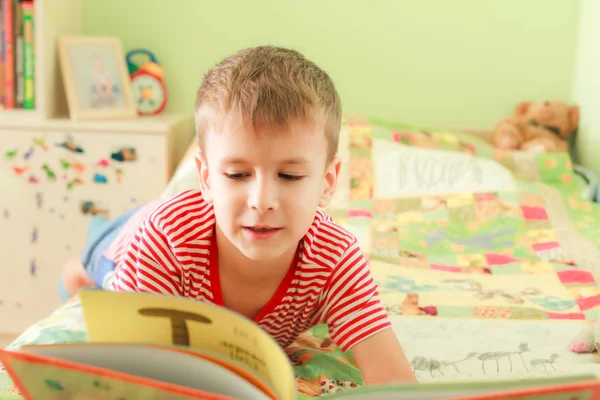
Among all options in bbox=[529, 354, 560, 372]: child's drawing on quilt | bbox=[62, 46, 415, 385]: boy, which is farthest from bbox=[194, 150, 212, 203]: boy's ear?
bbox=[529, 354, 560, 372]: child's drawing on quilt

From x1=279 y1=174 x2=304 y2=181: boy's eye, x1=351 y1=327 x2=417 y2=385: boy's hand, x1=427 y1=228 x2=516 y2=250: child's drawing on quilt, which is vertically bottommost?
x1=427 y1=228 x2=516 y2=250: child's drawing on quilt

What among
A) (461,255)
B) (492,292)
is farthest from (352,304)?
(461,255)

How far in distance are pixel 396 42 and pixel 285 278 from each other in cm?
168

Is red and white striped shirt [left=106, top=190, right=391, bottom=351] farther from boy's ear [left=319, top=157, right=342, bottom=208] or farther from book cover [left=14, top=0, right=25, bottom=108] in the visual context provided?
book cover [left=14, top=0, right=25, bottom=108]

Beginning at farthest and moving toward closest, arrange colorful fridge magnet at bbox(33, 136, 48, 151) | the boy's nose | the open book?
colorful fridge magnet at bbox(33, 136, 48, 151)
the boy's nose
the open book

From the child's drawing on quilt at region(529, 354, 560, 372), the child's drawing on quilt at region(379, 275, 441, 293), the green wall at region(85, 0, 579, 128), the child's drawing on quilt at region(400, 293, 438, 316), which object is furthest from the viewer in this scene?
the green wall at region(85, 0, 579, 128)

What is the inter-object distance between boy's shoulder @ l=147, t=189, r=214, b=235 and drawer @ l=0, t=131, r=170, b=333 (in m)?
1.14

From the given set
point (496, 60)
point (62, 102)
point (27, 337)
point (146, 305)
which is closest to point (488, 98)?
point (496, 60)

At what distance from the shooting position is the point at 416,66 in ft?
8.25

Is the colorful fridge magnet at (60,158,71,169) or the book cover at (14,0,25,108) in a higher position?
the book cover at (14,0,25,108)

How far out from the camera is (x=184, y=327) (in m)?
0.62

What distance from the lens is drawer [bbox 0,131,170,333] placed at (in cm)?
212

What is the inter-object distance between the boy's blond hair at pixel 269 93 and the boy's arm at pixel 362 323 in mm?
187

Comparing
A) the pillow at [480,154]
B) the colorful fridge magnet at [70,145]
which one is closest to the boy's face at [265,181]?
the pillow at [480,154]
